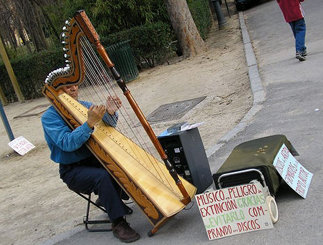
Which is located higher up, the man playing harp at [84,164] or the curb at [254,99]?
the man playing harp at [84,164]

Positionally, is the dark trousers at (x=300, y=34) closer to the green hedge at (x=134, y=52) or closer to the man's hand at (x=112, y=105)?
the man's hand at (x=112, y=105)

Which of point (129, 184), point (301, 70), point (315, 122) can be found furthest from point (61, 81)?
point (301, 70)

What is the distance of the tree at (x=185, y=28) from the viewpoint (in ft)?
48.1

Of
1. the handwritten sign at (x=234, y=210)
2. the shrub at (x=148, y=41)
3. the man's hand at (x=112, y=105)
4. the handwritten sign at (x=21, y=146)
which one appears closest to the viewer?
the handwritten sign at (x=234, y=210)

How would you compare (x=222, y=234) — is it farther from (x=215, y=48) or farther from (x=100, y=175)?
(x=215, y=48)

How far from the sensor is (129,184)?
4.01 metres

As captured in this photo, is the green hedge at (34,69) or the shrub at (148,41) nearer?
the shrub at (148,41)

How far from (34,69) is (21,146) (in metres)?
7.48

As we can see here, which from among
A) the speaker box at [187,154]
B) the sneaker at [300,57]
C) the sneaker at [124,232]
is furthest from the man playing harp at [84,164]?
the sneaker at [300,57]

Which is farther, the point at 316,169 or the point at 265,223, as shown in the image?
the point at 316,169

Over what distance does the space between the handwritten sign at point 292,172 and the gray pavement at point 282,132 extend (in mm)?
66

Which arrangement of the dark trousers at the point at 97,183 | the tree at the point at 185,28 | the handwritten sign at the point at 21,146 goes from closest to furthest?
the dark trousers at the point at 97,183 < the handwritten sign at the point at 21,146 < the tree at the point at 185,28

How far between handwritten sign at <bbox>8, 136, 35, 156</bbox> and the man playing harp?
204 inches

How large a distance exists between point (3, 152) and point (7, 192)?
3.11 metres
